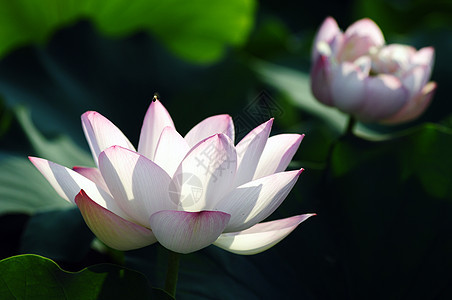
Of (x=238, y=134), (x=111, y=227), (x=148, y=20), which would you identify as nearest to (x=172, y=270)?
(x=111, y=227)

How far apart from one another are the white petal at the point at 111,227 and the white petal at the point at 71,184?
25mm

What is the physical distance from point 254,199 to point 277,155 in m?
0.08

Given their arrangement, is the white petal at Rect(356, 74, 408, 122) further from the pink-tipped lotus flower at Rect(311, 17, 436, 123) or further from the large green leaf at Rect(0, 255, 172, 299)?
the large green leaf at Rect(0, 255, 172, 299)

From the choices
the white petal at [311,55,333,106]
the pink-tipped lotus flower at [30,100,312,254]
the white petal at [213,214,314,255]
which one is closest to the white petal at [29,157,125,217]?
the pink-tipped lotus flower at [30,100,312,254]

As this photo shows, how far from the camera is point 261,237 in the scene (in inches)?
25.7

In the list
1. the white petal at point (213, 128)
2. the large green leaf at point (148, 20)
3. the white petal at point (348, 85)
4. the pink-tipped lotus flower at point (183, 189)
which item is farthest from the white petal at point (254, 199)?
the large green leaf at point (148, 20)

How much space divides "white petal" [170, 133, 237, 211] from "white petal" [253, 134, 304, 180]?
0.06 meters

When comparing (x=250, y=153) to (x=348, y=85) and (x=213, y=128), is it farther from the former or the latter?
(x=348, y=85)

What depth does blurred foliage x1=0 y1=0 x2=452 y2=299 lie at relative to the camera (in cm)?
91

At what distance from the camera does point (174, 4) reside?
6.24 ft

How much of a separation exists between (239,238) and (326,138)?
853mm

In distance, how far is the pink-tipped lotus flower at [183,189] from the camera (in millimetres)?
603

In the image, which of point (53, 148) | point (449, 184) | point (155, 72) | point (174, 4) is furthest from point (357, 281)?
point (174, 4)

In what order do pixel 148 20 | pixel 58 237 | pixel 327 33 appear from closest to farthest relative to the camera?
1. pixel 58 237
2. pixel 327 33
3. pixel 148 20
